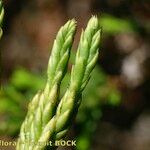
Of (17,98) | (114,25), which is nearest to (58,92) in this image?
(17,98)

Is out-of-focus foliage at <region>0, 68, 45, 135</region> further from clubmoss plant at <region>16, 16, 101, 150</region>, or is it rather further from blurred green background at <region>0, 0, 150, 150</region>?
clubmoss plant at <region>16, 16, 101, 150</region>

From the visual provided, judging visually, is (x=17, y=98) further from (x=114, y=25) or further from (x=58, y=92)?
(x=58, y=92)

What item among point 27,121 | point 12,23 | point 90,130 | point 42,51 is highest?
point 12,23

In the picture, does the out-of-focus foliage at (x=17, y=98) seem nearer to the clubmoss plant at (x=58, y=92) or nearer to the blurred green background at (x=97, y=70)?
the blurred green background at (x=97, y=70)

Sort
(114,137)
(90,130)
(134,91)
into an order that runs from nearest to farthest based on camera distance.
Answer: (90,130) < (134,91) < (114,137)

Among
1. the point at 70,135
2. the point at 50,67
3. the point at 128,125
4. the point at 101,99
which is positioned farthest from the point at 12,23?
the point at 50,67

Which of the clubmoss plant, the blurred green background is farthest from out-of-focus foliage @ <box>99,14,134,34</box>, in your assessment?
the clubmoss plant

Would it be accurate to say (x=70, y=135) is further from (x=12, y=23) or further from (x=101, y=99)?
(x=12, y=23)

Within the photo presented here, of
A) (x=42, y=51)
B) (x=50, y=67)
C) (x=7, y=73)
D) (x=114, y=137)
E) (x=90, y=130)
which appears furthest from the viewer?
(x=42, y=51)
